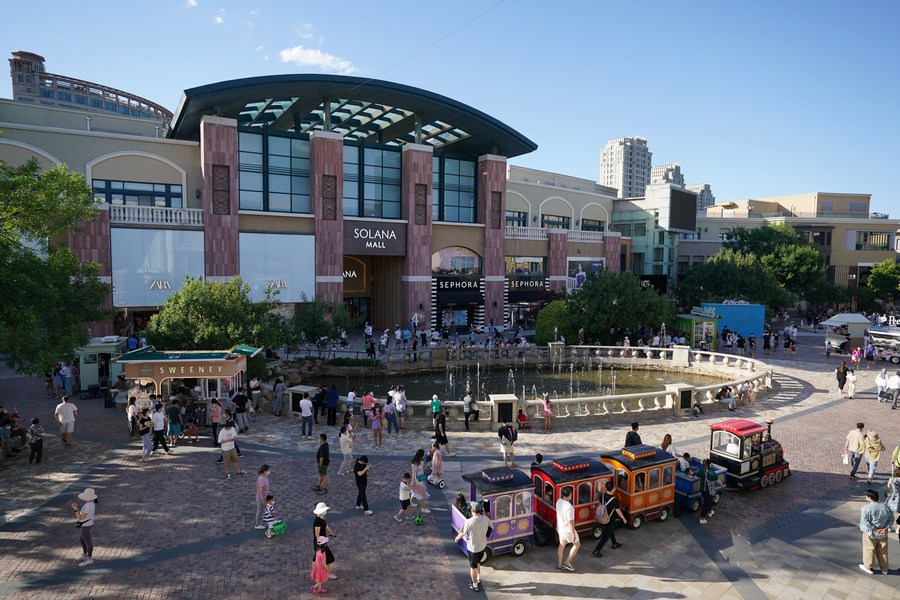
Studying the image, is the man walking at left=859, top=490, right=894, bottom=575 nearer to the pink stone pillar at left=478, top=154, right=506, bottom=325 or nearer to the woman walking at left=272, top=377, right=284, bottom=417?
the woman walking at left=272, top=377, right=284, bottom=417

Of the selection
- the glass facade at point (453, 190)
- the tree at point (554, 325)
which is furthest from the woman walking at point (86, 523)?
the glass facade at point (453, 190)

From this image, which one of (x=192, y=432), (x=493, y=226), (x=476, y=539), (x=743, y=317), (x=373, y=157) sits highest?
(x=373, y=157)

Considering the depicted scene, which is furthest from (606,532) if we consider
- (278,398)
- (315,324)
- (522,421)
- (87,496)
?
(315,324)

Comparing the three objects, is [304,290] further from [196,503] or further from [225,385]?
[196,503]

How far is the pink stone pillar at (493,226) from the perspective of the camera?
49.3 metres

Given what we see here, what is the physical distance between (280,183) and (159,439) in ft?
90.7

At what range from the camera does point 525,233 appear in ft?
172

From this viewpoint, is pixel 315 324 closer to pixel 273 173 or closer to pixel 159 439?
pixel 273 173

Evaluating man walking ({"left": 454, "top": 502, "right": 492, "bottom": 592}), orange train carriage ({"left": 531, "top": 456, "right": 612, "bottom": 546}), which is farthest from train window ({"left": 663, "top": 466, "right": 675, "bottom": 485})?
man walking ({"left": 454, "top": 502, "right": 492, "bottom": 592})

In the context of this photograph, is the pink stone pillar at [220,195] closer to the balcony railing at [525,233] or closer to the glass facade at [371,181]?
the glass facade at [371,181]

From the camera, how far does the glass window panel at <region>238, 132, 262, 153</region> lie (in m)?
40.0

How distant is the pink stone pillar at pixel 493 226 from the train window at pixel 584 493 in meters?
37.6

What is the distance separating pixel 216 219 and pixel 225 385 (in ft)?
61.0

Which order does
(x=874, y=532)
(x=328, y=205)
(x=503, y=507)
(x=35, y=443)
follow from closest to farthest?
(x=874, y=532) < (x=503, y=507) < (x=35, y=443) < (x=328, y=205)
